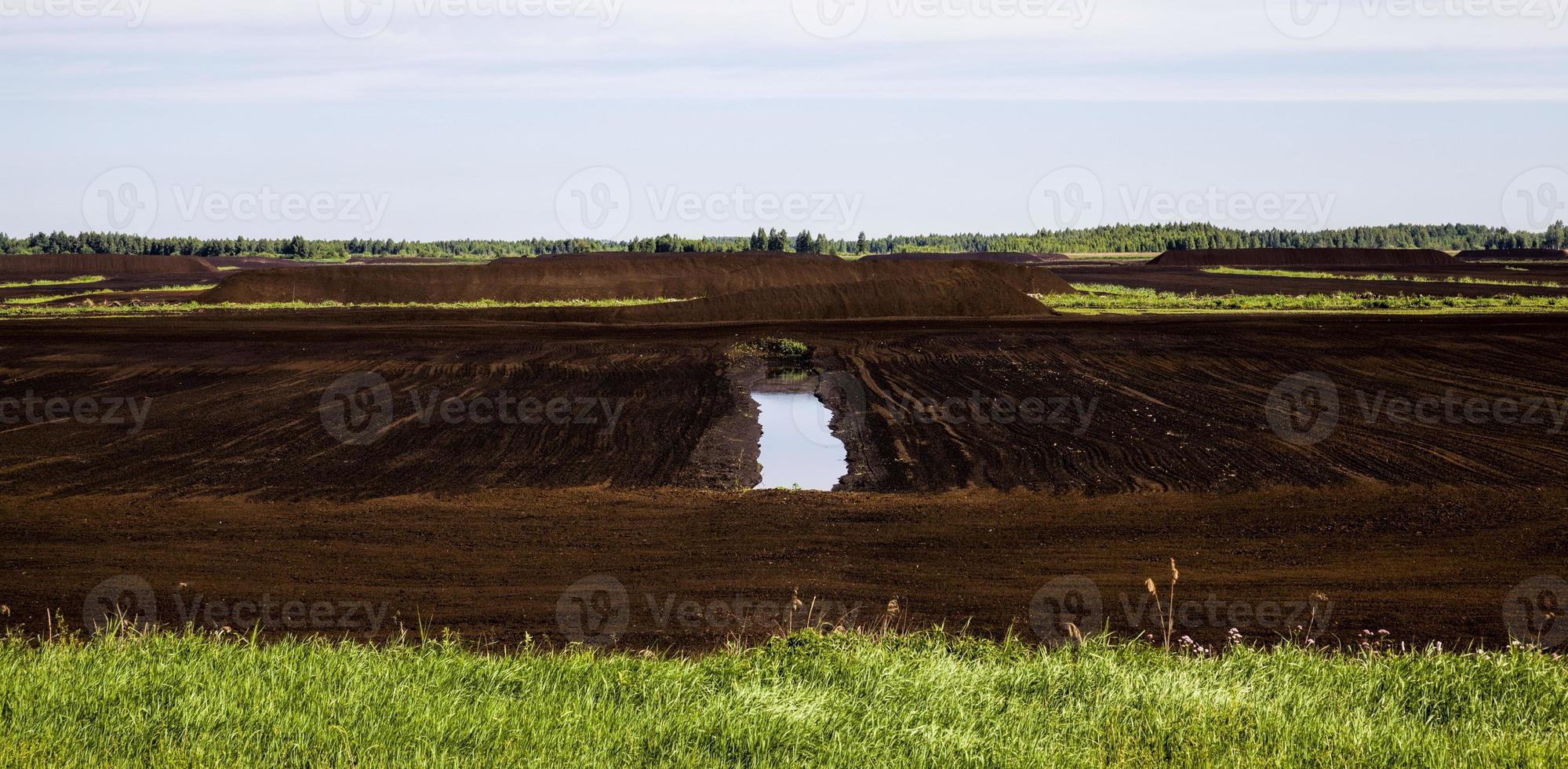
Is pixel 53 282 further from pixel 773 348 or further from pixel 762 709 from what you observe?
pixel 762 709

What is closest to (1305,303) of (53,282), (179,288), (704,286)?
(704,286)

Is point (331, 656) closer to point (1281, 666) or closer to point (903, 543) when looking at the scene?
point (1281, 666)

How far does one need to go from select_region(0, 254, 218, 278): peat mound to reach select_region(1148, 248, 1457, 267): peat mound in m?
105

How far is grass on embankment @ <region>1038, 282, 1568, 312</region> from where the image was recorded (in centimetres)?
5059

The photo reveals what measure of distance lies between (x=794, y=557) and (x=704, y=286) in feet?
195

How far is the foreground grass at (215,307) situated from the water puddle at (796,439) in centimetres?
3176

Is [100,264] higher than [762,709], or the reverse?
[100,264]

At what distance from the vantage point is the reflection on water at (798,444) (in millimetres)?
17641

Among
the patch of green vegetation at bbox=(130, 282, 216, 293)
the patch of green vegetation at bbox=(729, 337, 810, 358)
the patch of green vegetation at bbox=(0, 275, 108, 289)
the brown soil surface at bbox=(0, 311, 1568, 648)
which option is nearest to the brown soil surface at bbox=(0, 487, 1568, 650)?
the brown soil surface at bbox=(0, 311, 1568, 648)

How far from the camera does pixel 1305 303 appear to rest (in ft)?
182

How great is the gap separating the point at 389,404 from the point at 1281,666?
19935 millimetres

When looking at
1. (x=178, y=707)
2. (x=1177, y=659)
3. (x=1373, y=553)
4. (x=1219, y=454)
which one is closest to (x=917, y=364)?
(x=1219, y=454)

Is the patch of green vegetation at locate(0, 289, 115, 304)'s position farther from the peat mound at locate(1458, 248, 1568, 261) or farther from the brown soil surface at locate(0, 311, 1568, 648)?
the peat mound at locate(1458, 248, 1568, 261)

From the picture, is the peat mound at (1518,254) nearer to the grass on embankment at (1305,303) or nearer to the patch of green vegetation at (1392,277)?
the patch of green vegetation at (1392,277)
